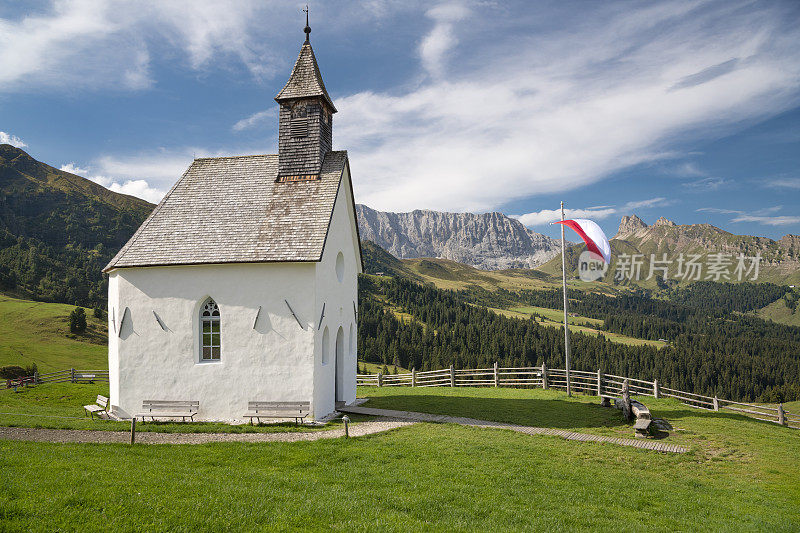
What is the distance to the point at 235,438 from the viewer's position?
1415cm

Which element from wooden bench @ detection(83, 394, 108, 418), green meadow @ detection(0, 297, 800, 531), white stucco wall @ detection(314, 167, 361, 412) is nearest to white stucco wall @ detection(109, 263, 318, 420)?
wooden bench @ detection(83, 394, 108, 418)

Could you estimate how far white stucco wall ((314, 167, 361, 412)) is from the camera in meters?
17.7

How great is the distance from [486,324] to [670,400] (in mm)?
118000

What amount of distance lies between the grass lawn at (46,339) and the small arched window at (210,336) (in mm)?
53456

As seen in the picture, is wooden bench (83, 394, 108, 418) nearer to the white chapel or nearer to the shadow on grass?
the white chapel

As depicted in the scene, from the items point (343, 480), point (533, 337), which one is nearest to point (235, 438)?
point (343, 480)

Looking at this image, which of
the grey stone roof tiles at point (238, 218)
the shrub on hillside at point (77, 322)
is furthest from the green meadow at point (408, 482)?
the shrub on hillside at point (77, 322)

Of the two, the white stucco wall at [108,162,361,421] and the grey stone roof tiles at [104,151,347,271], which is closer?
the white stucco wall at [108,162,361,421]

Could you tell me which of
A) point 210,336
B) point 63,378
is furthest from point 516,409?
point 63,378

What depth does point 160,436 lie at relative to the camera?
562 inches

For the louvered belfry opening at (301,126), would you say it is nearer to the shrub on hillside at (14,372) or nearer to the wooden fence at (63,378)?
the wooden fence at (63,378)

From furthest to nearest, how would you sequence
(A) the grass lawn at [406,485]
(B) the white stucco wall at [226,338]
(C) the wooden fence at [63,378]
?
(C) the wooden fence at [63,378] → (B) the white stucco wall at [226,338] → (A) the grass lawn at [406,485]

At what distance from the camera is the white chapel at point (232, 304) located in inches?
679

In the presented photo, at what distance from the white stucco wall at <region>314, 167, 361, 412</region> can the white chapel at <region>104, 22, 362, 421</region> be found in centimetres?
9
